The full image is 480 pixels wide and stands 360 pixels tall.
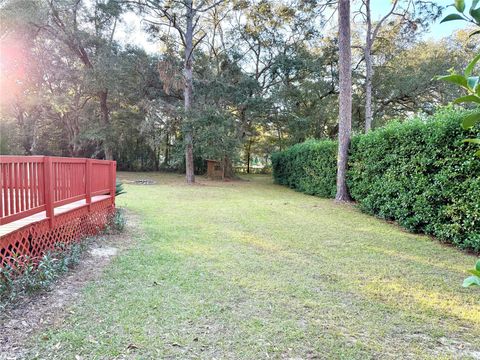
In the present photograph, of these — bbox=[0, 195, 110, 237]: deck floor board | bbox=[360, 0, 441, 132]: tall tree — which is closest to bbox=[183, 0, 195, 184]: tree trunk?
bbox=[360, 0, 441, 132]: tall tree

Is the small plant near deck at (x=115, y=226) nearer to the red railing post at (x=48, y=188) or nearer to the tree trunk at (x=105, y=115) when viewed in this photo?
the red railing post at (x=48, y=188)

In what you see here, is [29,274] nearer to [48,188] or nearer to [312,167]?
[48,188]

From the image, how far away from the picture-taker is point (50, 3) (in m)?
14.3

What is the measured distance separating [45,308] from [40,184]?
153cm

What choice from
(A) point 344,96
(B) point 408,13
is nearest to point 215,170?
(A) point 344,96

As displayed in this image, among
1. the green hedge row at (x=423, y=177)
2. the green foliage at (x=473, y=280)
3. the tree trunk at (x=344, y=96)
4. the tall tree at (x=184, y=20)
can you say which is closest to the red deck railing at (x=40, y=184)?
the green foliage at (x=473, y=280)

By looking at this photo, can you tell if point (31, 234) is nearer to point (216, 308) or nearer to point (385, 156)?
point (216, 308)

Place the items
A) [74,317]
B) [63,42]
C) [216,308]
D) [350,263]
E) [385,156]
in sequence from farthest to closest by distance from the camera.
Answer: [63,42] < [385,156] < [350,263] < [216,308] < [74,317]

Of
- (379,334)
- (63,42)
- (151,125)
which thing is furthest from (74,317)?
(63,42)

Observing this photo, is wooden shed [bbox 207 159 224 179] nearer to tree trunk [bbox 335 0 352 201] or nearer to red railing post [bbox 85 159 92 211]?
tree trunk [bbox 335 0 352 201]

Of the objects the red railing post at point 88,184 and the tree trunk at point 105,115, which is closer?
the red railing post at point 88,184

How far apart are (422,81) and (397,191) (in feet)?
37.5

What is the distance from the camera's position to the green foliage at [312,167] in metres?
10.2

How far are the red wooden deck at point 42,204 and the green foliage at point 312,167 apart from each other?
7664 mm
